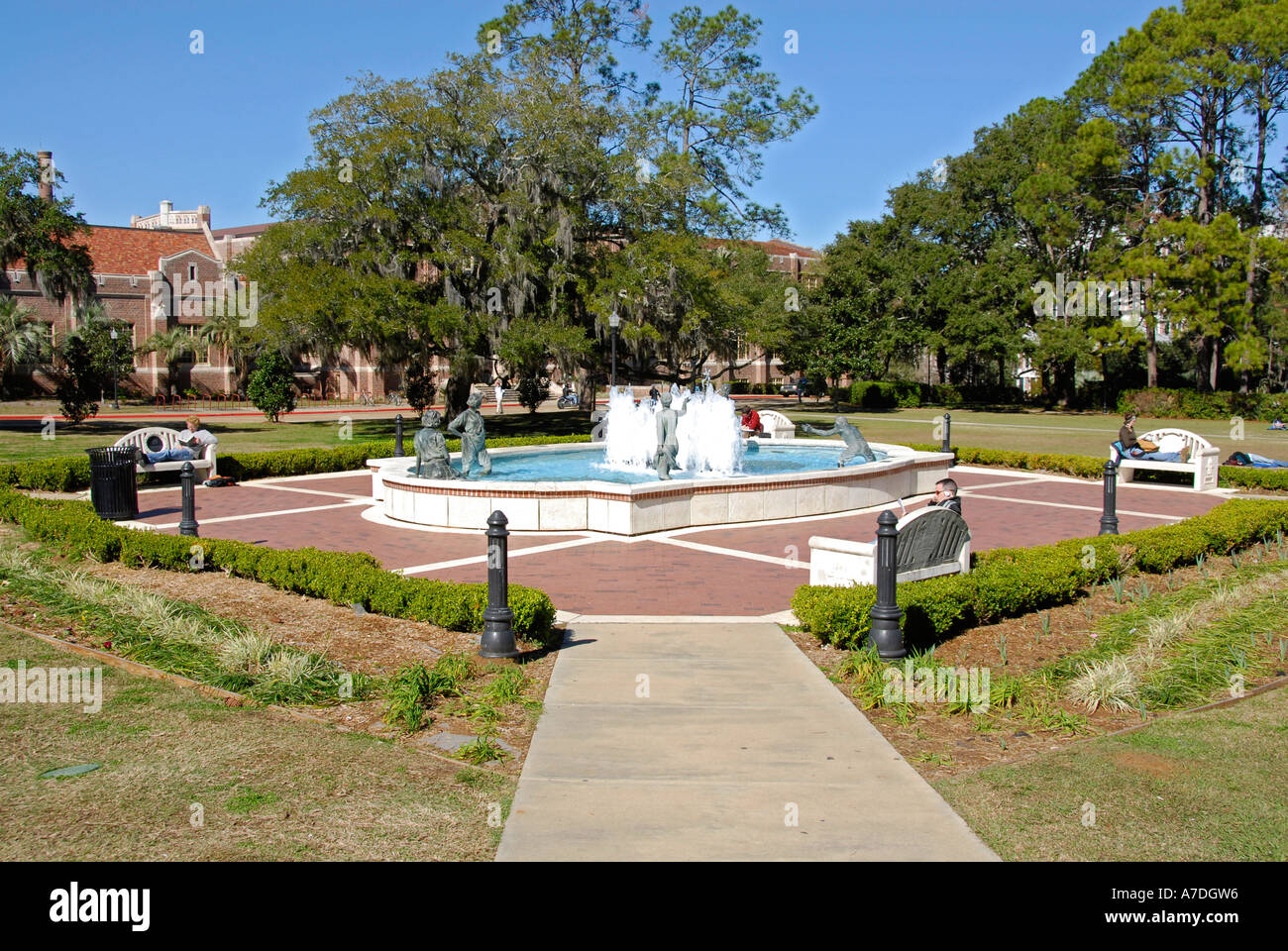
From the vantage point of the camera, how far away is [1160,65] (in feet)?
135

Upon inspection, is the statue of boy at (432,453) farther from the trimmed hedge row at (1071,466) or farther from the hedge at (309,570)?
the trimmed hedge row at (1071,466)

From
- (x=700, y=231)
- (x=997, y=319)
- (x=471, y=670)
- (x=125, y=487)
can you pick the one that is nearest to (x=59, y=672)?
(x=471, y=670)

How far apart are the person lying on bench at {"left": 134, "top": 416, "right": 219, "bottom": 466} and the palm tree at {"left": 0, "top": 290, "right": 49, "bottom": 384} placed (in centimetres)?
3271

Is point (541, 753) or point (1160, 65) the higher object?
point (1160, 65)

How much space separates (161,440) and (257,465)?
2.08 m

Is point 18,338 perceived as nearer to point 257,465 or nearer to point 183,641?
point 257,465

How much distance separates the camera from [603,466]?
65.3 ft

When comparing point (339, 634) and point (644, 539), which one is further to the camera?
point (644, 539)

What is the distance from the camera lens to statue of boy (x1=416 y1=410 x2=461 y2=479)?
618 inches

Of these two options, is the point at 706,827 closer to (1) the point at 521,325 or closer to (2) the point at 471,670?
(2) the point at 471,670

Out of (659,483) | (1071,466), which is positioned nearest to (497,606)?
(659,483)

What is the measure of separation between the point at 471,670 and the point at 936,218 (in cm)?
4873

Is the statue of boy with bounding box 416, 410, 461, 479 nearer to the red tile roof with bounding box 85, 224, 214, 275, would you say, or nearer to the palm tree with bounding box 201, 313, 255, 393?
the palm tree with bounding box 201, 313, 255, 393

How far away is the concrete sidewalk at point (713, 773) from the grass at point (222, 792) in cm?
44
